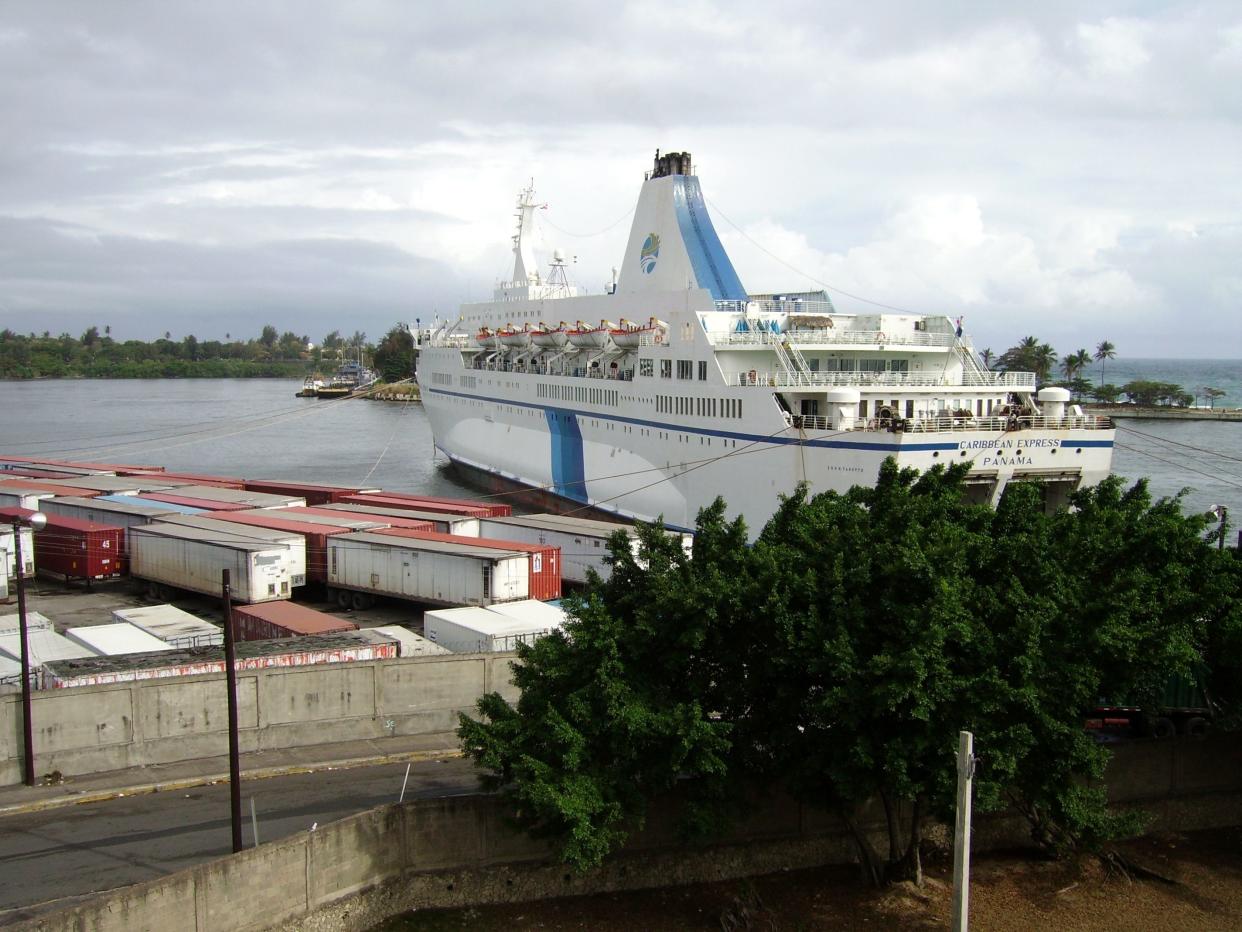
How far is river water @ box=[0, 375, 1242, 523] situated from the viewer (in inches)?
2318

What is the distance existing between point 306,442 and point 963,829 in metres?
78.6

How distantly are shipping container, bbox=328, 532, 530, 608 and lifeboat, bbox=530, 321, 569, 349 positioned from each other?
18772 millimetres

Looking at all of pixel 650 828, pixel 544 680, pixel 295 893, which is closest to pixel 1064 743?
pixel 650 828

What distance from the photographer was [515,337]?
50.5 metres

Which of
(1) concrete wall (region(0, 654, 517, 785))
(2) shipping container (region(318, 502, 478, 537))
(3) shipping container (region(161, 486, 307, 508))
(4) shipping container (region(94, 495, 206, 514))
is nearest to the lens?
(1) concrete wall (region(0, 654, 517, 785))

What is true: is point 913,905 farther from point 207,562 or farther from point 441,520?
point 441,520

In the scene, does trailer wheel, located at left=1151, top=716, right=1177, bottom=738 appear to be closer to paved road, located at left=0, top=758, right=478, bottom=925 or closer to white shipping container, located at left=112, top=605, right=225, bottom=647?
paved road, located at left=0, top=758, right=478, bottom=925

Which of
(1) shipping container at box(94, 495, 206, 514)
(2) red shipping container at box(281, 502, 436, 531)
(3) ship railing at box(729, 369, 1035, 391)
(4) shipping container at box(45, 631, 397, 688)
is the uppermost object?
(3) ship railing at box(729, 369, 1035, 391)

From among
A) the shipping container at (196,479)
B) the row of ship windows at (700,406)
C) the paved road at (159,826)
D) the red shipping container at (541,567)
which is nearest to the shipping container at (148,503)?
the shipping container at (196,479)

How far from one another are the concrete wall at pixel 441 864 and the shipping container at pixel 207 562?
14.2 meters

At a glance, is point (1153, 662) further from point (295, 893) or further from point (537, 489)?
point (537, 489)

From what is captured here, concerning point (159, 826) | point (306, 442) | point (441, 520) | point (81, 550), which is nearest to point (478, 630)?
point (159, 826)

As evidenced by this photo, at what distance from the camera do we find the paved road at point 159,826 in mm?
12695

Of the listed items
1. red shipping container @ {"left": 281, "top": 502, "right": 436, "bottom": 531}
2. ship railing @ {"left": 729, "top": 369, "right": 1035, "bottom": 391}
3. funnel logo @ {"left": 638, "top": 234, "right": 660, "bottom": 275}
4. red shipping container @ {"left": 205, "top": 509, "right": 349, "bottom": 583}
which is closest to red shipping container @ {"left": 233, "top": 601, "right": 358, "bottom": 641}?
red shipping container @ {"left": 205, "top": 509, "right": 349, "bottom": 583}
